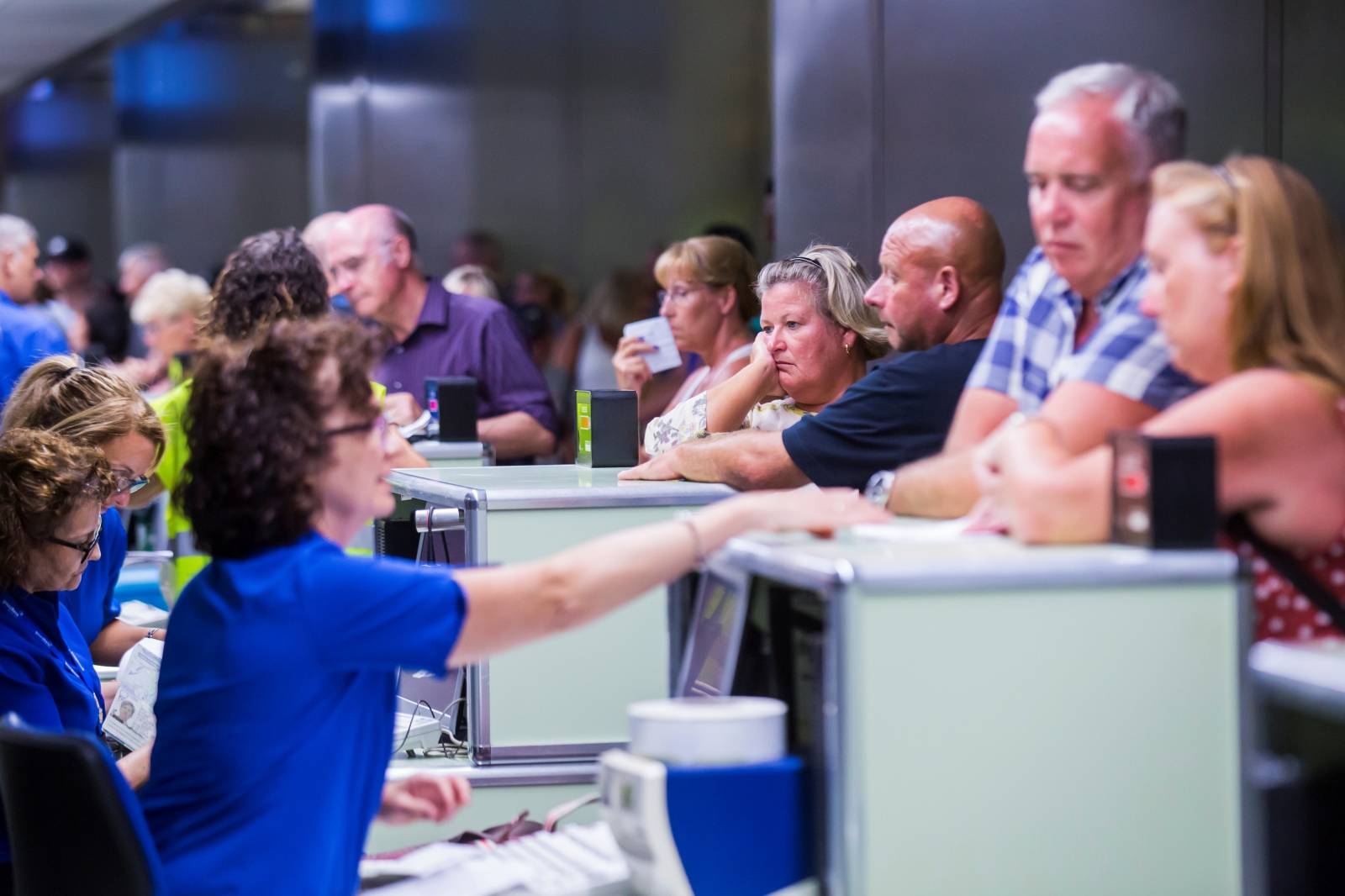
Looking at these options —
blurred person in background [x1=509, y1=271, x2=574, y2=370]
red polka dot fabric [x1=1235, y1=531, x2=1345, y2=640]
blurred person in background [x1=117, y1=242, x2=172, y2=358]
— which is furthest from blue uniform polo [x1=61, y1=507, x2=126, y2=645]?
blurred person in background [x1=117, y1=242, x2=172, y2=358]

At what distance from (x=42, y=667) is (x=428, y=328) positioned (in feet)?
9.00

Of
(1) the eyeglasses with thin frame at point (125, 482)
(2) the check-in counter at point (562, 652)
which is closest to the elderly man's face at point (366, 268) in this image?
(1) the eyeglasses with thin frame at point (125, 482)

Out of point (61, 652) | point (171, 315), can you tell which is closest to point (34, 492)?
point (61, 652)

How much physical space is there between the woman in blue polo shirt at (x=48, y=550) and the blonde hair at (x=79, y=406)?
0.29m

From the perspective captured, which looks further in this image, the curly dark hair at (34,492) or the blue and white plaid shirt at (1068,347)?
the curly dark hair at (34,492)

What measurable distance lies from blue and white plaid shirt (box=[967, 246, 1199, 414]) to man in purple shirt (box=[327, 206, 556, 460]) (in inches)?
119

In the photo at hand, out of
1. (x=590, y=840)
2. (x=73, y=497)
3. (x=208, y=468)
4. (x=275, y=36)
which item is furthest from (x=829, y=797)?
(x=275, y=36)

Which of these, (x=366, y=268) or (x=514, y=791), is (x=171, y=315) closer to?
(x=366, y=268)

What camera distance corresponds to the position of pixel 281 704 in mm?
1888

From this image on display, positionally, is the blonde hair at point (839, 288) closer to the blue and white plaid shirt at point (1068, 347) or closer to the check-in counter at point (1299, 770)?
the blue and white plaid shirt at point (1068, 347)

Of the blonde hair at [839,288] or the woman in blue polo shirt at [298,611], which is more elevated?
the blonde hair at [839,288]

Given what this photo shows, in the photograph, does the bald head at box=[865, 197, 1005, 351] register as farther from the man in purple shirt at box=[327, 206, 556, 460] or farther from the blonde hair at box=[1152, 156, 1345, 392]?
the man in purple shirt at box=[327, 206, 556, 460]

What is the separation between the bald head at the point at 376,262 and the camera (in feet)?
17.4

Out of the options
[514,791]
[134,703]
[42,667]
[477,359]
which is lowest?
[514,791]
